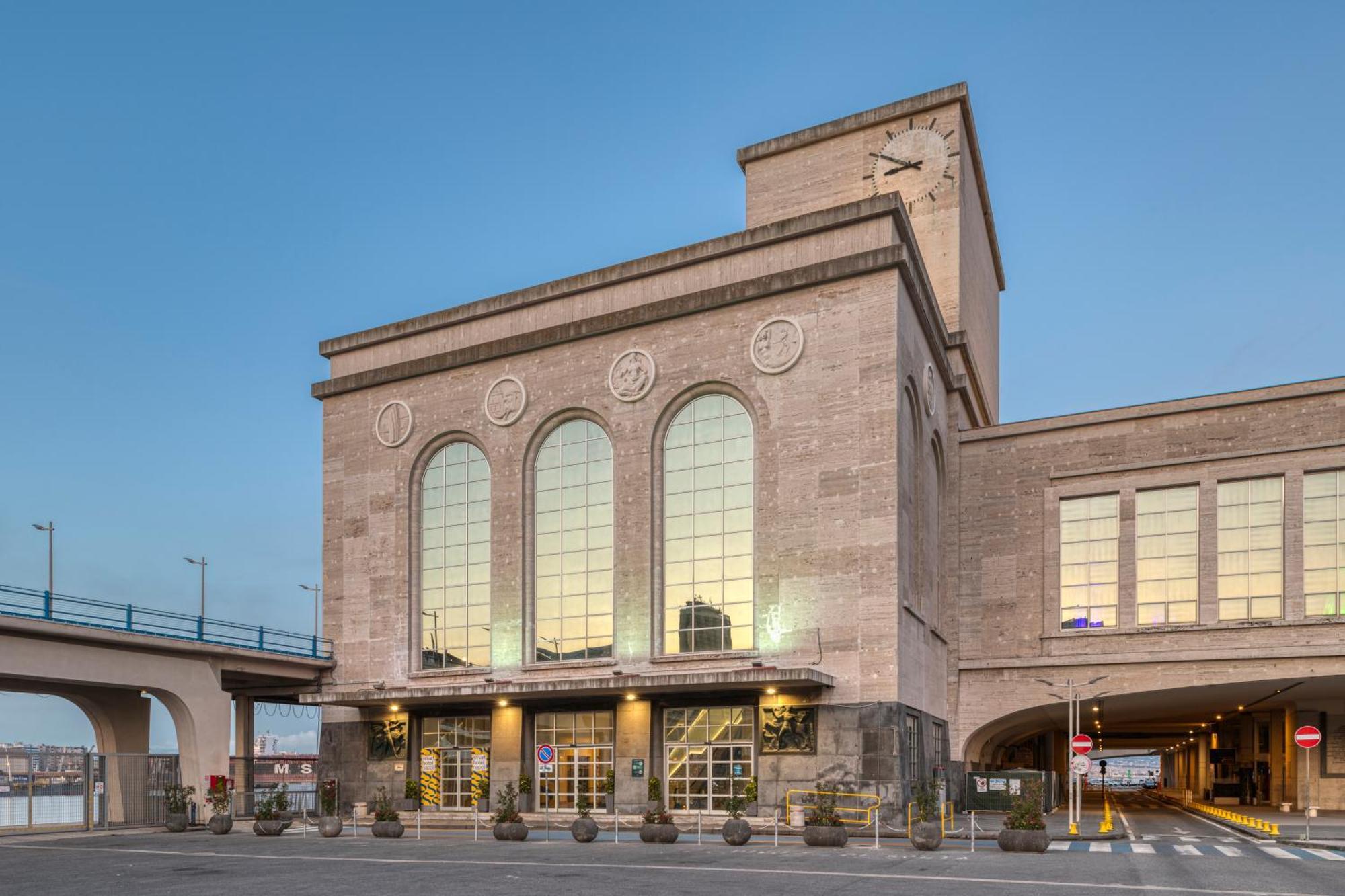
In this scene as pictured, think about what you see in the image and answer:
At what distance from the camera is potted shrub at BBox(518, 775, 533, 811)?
38125 millimetres

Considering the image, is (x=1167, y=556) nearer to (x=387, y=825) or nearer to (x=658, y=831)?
(x=658, y=831)

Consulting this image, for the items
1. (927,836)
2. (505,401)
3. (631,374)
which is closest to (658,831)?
(927,836)

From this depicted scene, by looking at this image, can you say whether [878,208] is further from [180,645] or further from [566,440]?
[180,645]

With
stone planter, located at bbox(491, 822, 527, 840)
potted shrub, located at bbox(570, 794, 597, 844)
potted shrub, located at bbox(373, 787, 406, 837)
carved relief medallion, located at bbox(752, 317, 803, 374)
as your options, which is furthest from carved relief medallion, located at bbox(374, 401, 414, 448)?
potted shrub, located at bbox(570, 794, 597, 844)

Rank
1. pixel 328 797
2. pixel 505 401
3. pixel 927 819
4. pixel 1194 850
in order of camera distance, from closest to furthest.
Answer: pixel 1194 850
pixel 927 819
pixel 328 797
pixel 505 401

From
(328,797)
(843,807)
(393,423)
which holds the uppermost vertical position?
(393,423)

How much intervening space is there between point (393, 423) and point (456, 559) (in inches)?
252

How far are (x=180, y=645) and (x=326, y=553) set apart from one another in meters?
9.08

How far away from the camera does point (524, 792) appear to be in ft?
125

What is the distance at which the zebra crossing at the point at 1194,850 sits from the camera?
26.7 meters

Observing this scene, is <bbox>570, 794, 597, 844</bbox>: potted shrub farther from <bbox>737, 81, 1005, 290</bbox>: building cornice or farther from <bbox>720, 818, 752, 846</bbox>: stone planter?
<bbox>737, 81, 1005, 290</bbox>: building cornice

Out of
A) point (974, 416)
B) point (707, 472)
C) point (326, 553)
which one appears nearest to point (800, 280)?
point (707, 472)

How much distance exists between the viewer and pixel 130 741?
41781mm

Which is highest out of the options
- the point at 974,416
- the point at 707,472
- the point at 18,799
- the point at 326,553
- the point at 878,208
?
the point at 878,208
